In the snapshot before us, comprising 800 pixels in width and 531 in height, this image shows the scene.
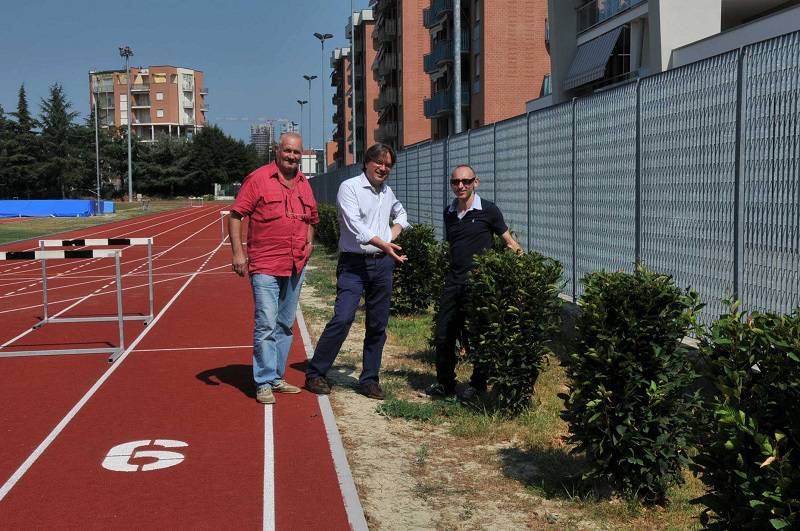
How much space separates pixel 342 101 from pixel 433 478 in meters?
112

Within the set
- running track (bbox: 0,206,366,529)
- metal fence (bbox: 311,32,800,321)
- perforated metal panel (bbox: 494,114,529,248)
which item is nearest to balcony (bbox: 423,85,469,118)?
perforated metal panel (bbox: 494,114,529,248)

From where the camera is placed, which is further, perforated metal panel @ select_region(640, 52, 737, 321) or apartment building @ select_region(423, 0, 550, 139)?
apartment building @ select_region(423, 0, 550, 139)

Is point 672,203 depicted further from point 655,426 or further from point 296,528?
point 296,528

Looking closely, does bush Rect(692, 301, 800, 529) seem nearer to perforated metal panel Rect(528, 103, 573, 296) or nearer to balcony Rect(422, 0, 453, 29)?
perforated metal panel Rect(528, 103, 573, 296)

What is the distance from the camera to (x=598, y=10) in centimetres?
2777

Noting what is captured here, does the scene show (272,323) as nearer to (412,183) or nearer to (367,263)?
(367,263)

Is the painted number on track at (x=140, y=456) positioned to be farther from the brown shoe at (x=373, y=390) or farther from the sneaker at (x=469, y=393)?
the sneaker at (x=469, y=393)

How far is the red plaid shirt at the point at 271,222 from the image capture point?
720 cm

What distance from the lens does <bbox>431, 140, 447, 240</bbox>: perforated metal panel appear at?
15.5 metres

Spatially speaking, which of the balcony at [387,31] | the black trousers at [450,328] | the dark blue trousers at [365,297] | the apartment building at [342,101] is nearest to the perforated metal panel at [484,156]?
the dark blue trousers at [365,297]

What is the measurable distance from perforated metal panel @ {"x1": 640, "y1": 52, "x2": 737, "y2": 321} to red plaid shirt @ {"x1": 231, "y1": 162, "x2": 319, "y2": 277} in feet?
9.83

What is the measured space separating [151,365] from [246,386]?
1648mm

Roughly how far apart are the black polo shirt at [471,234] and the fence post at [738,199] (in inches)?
71.9

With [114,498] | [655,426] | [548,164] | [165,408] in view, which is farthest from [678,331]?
[548,164]
